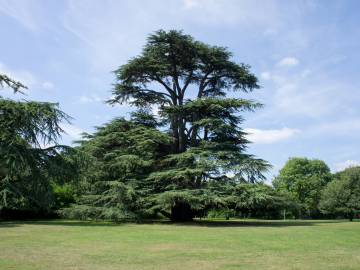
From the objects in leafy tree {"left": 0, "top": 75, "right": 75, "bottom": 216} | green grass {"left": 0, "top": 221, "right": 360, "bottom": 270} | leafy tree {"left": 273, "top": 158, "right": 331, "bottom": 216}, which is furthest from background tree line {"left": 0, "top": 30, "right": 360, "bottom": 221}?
leafy tree {"left": 273, "top": 158, "right": 331, "bottom": 216}

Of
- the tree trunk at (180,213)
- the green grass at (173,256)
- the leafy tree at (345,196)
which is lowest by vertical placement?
the green grass at (173,256)

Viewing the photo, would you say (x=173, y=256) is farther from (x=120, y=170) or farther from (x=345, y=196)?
(x=345, y=196)

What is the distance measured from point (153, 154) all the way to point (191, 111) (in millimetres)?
4193

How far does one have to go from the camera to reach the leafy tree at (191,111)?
91.3 feet

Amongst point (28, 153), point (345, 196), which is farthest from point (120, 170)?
point (345, 196)

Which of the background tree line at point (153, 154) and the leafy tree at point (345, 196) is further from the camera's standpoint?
the leafy tree at point (345, 196)

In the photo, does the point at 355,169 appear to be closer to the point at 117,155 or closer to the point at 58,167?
the point at 117,155

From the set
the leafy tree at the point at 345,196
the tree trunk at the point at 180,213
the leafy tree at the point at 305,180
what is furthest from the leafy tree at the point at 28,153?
the leafy tree at the point at 305,180

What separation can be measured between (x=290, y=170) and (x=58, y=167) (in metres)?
49.9

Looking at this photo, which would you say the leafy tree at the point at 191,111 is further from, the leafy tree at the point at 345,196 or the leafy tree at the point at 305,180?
the leafy tree at the point at 305,180

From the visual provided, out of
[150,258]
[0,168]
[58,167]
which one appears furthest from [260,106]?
[150,258]

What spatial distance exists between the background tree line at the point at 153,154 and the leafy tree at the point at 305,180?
3454cm

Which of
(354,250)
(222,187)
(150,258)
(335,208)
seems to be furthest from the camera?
(335,208)

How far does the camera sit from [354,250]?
11.9 meters
